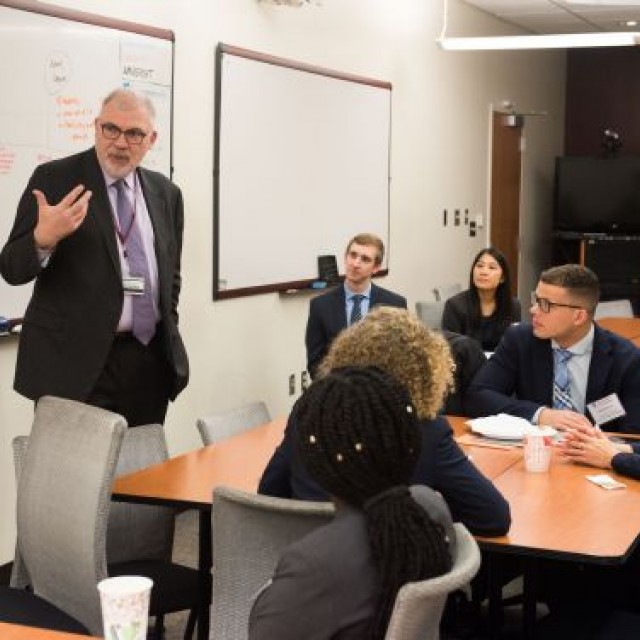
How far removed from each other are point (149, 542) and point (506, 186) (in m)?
7.69

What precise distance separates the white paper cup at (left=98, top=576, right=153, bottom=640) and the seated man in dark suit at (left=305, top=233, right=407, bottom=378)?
3917mm

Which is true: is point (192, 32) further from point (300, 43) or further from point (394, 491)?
point (394, 491)

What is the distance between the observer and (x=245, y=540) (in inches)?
103

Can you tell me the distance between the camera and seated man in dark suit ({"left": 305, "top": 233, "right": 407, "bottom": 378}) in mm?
5961

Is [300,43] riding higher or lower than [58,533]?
higher

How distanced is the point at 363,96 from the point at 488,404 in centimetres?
383

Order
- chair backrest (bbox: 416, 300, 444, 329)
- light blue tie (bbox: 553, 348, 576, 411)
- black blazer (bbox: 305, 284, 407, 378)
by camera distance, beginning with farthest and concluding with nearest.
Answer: chair backrest (bbox: 416, 300, 444, 329) → black blazer (bbox: 305, 284, 407, 378) → light blue tie (bbox: 553, 348, 576, 411)

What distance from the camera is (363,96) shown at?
7.62 m

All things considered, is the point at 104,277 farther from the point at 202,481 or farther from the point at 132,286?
the point at 202,481

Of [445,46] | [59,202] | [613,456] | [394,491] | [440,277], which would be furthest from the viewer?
[440,277]

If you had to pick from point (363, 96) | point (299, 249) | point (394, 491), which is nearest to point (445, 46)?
point (363, 96)

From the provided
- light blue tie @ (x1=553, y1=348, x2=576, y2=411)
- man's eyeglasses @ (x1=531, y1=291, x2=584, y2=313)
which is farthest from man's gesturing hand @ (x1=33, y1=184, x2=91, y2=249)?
light blue tie @ (x1=553, y1=348, x2=576, y2=411)

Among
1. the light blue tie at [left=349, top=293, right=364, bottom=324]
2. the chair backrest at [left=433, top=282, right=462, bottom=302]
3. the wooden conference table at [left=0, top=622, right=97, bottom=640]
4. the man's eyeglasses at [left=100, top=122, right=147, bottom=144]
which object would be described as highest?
the man's eyeglasses at [left=100, top=122, right=147, bottom=144]

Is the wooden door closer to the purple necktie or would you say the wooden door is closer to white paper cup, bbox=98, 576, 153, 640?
the purple necktie
